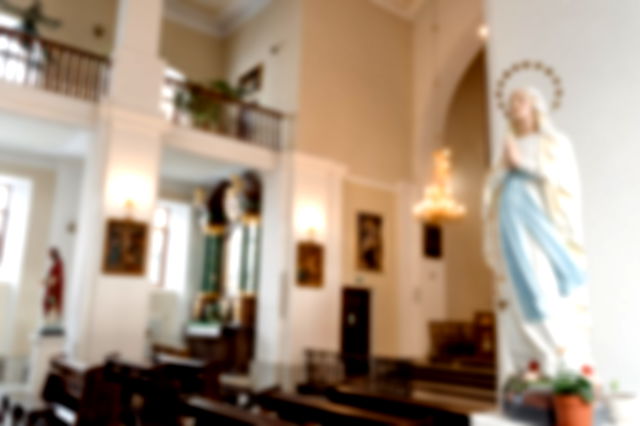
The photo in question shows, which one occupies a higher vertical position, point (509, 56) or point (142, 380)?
point (509, 56)

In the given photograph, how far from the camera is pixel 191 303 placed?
12805 mm

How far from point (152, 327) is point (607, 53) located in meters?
11.2

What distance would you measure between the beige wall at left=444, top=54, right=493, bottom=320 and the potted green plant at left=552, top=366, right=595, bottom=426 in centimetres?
1037

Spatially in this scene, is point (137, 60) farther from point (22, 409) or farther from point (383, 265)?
point (383, 265)

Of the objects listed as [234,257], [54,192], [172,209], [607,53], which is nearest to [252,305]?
[234,257]

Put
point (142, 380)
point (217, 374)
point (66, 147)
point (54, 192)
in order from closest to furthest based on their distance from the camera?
point (142, 380)
point (217, 374)
point (66, 147)
point (54, 192)

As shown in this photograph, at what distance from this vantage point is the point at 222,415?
2.87 metres

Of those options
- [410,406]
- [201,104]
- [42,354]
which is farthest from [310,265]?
[410,406]

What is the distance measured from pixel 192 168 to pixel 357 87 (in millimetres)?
4344

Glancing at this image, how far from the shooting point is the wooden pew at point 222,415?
2.70m

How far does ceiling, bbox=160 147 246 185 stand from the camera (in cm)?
1035

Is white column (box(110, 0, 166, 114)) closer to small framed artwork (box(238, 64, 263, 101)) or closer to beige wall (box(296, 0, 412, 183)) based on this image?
beige wall (box(296, 0, 412, 183))

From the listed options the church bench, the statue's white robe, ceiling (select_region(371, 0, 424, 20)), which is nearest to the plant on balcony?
ceiling (select_region(371, 0, 424, 20))

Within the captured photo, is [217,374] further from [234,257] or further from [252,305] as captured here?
[234,257]
